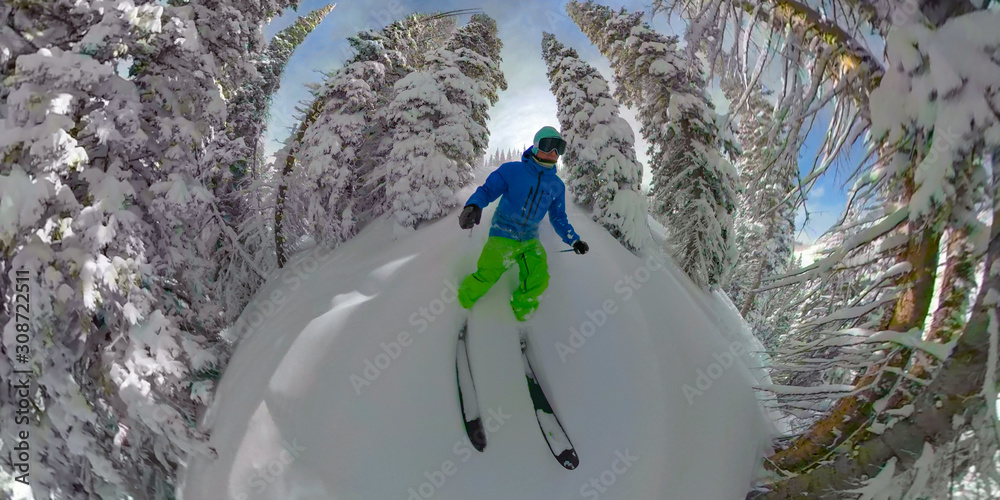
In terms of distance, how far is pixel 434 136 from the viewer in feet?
26.6

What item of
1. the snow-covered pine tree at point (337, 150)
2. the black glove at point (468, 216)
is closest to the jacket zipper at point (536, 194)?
the black glove at point (468, 216)

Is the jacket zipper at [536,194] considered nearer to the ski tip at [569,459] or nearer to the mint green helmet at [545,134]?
the mint green helmet at [545,134]

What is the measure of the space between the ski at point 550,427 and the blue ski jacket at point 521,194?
159 cm

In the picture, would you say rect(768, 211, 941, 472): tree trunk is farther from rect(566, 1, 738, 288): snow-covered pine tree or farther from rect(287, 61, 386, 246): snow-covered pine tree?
rect(287, 61, 386, 246): snow-covered pine tree

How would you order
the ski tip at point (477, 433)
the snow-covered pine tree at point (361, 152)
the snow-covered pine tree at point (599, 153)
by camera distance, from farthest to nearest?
the snow-covered pine tree at point (361, 152)
the snow-covered pine tree at point (599, 153)
the ski tip at point (477, 433)

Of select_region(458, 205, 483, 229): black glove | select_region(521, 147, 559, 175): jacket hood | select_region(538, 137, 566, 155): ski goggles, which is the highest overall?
select_region(538, 137, 566, 155): ski goggles

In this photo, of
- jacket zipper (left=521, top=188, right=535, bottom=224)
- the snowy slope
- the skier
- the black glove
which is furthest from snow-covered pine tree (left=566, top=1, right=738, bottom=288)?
the black glove

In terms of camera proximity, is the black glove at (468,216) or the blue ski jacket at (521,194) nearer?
the black glove at (468,216)

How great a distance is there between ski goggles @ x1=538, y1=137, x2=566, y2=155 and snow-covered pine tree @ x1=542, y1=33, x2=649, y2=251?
331 centimetres

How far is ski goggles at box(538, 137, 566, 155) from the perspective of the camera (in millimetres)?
4328

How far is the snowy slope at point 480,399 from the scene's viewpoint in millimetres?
3445

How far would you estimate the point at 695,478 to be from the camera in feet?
10.8

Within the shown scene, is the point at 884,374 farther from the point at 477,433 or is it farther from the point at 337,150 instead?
the point at 337,150

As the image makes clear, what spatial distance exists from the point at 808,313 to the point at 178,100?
7.53m
